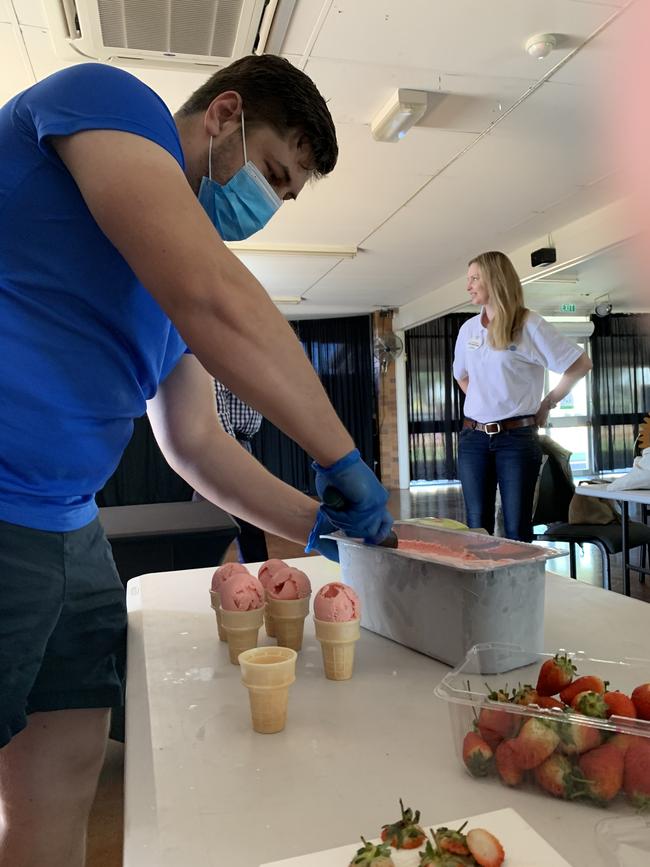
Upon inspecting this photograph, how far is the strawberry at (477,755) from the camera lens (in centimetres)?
64

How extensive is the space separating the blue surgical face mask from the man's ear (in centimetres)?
2

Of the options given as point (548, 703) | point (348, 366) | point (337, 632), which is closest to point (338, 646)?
point (337, 632)

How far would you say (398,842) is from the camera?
0.51 metres

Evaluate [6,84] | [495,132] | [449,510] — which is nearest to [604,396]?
[449,510]

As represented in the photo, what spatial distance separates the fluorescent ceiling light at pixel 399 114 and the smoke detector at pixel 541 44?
1.74 feet

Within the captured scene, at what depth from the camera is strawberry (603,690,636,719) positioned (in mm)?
615

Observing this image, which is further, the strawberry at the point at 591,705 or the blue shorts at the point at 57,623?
the blue shorts at the point at 57,623

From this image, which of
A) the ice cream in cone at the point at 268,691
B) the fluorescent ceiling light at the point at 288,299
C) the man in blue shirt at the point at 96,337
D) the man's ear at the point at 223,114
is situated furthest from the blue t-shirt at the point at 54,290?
the fluorescent ceiling light at the point at 288,299

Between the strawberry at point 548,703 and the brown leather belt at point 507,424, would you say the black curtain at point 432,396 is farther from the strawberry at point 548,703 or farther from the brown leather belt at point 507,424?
the strawberry at point 548,703

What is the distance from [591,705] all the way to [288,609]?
0.51 meters

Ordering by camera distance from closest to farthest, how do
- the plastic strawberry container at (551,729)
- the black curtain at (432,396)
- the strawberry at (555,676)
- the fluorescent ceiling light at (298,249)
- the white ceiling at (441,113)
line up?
the plastic strawberry container at (551,729) → the strawberry at (555,676) → the white ceiling at (441,113) → the fluorescent ceiling light at (298,249) → the black curtain at (432,396)

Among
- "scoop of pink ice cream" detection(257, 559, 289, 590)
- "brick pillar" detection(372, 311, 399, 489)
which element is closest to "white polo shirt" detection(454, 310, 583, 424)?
"scoop of pink ice cream" detection(257, 559, 289, 590)

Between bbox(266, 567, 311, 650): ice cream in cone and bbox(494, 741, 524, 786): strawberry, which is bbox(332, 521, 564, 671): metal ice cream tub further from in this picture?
bbox(494, 741, 524, 786): strawberry

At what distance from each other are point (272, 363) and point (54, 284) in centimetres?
31
